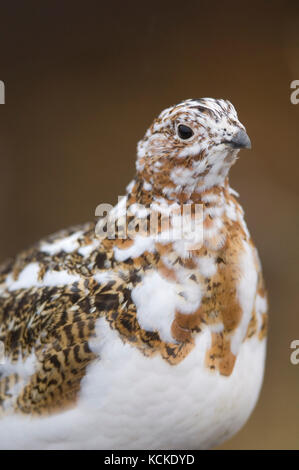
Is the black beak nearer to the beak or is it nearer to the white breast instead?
A: the beak

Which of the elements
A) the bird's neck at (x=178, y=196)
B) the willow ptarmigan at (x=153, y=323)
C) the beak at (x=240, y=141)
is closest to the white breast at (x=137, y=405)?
the willow ptarmigan at (x=153, y=323)

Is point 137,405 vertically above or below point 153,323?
below

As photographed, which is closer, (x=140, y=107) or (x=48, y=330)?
(x=48, y=330)

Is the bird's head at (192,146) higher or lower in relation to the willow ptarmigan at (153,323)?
higher

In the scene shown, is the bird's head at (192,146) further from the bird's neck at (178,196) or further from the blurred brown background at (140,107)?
the blurred brown background at (140,107)

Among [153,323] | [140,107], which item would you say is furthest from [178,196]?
[140,107]

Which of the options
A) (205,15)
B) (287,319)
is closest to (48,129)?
(205,15)

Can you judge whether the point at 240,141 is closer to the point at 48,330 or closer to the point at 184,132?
the point at 184,132

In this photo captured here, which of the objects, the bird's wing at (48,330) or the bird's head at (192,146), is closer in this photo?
the bird's head at (192,146)
